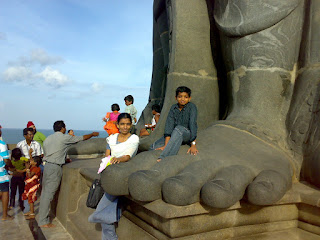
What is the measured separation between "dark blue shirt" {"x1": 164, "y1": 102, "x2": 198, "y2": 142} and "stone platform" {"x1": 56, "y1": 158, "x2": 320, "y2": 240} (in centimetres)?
68

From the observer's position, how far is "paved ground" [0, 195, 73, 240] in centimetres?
315

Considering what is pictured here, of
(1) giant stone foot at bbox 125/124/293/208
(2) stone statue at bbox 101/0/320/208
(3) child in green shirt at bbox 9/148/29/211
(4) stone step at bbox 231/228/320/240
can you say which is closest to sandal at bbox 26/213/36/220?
(3) child in green shirt at bbox 9/148/29/211

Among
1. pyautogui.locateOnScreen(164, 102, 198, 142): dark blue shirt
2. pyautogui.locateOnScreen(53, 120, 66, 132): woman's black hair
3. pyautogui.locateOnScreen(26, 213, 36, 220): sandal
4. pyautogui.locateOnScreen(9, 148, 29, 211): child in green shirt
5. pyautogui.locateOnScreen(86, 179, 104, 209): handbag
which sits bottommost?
pyautogui.locateOnScreen(26, 213, 36, 220): sandal

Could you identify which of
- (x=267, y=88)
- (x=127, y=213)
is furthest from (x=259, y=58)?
(x=127, y=213)

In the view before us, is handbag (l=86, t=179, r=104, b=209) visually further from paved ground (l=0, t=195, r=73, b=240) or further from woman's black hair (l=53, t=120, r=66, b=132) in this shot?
woman's black hair (l=53, t=120, r=66, b=132)

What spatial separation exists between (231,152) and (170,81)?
4.15ft

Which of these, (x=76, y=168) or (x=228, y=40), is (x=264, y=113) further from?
(x=76, y=168)

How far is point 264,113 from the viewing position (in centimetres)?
270

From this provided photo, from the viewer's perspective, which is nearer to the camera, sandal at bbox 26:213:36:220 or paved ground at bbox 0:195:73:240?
paved ground at bbox 0:195:73:240

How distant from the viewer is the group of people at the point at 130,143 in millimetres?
2176

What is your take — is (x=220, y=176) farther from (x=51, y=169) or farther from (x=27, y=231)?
(x=27, y=231)

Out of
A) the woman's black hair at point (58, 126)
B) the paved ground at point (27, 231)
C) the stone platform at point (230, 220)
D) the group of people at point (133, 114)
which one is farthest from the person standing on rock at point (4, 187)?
the stone platform at point (230, 220)

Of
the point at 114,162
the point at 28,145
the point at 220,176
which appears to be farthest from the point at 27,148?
the point at 220,176

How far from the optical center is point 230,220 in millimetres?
1899
